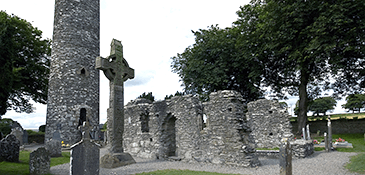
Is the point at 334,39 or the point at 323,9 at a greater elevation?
the point at 323,9

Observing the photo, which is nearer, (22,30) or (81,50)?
(81,50)

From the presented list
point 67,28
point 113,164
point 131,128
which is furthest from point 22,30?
point 113,164

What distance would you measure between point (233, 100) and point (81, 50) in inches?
526

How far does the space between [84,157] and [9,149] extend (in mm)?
5969

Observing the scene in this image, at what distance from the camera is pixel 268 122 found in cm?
1694

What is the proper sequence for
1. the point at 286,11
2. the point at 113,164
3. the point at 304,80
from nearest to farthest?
the point at 113,164, the point at 286,11, the point at 304,80

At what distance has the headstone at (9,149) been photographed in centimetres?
953

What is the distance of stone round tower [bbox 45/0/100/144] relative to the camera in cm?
1762

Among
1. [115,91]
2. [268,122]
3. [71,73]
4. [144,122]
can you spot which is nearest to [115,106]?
[115,91]

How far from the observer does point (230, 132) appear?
32.9ft

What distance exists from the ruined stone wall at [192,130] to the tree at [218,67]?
7.88m

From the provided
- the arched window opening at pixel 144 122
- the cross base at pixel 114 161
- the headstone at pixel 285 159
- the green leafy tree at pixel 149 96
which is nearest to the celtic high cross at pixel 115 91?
the cross base at pixel 114 161

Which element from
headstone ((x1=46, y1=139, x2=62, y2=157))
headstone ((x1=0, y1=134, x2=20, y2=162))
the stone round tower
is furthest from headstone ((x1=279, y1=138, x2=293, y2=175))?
the stone round tower

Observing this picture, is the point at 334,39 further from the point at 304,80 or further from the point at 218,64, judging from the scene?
the point at 218,64
